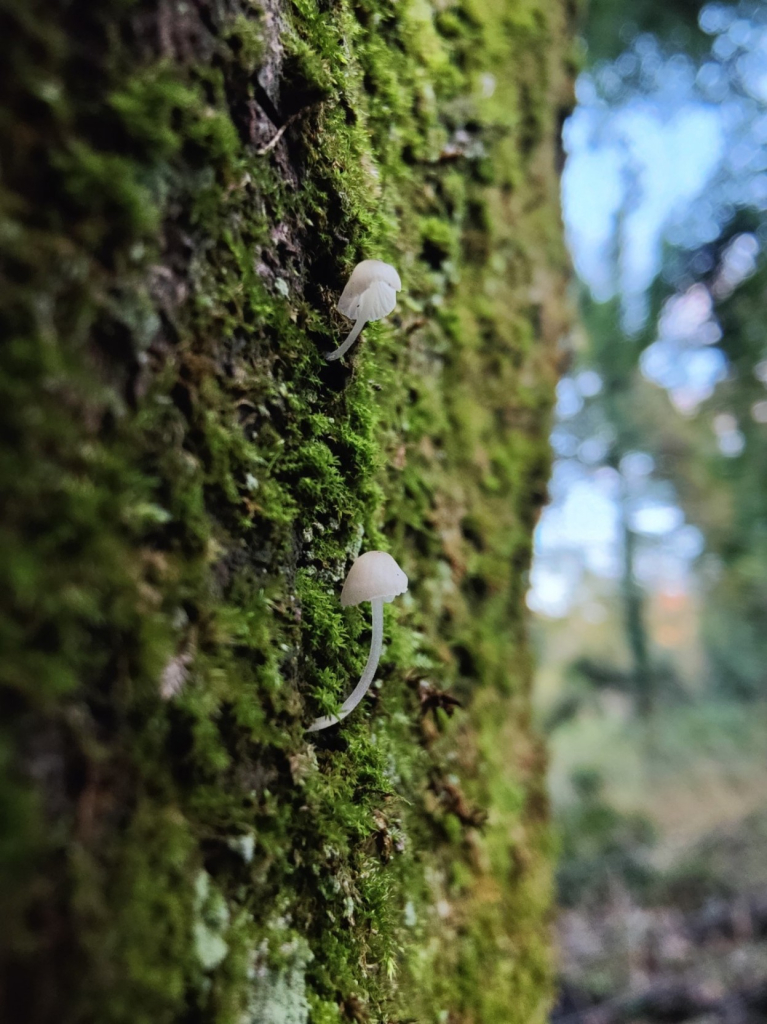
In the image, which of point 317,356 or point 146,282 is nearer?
Result: point 146,282

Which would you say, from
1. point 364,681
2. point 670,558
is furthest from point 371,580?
point 670,558

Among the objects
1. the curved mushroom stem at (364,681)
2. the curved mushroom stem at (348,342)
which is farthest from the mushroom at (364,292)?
the curved mushroom stem at (364,681)

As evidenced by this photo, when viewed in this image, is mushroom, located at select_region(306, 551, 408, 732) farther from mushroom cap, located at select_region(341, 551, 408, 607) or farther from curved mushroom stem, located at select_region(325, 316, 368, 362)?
curved mushroom stem, located at select_region(325, 316, 368, 362)

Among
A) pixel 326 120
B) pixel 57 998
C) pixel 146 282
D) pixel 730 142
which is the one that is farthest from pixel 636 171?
pixel 57 998

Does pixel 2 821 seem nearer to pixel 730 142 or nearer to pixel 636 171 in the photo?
pixel 730 142

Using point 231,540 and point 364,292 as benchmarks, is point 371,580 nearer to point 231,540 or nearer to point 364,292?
point 231,540

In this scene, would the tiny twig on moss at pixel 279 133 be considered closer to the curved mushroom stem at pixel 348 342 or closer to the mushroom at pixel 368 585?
the curved mushroom stem at pixel 348 342
